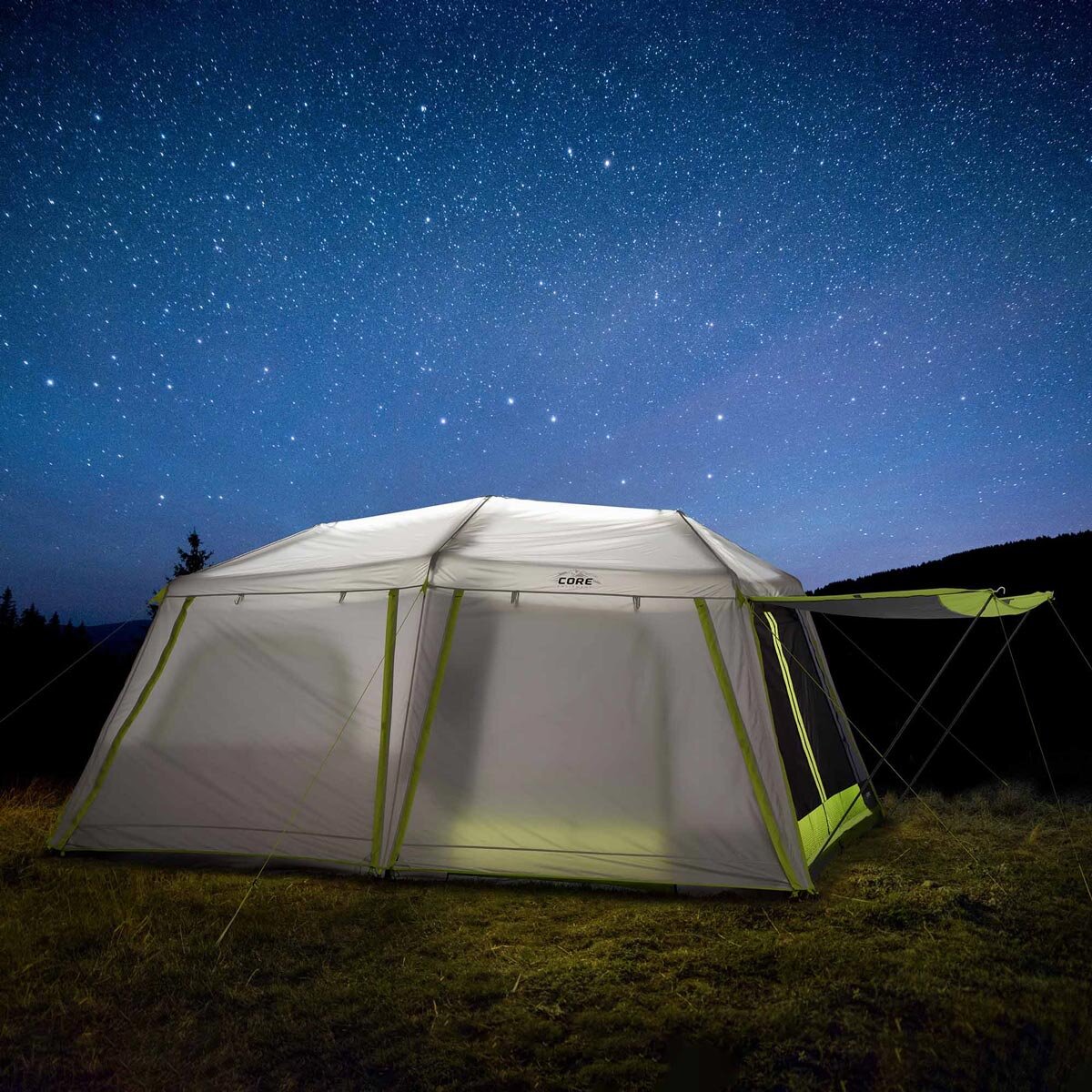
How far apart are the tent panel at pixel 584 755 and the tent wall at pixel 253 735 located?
469 millimetres

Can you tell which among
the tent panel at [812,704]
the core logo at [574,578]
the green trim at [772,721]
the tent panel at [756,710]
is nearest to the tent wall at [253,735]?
the core logo at [574,578]

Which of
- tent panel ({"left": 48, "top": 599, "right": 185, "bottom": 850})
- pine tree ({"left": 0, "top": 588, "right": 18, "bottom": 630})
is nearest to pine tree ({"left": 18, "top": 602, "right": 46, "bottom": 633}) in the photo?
pine tree ({"left": 0, "top": 588, "right": 18, "bottom": 630})

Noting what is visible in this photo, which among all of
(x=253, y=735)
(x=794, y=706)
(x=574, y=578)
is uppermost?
(x=574, y=578)

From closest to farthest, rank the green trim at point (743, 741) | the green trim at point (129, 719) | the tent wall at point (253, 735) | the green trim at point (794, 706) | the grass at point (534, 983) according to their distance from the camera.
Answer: the grass at point (534, 983)
the green trim at point (743, 741)
the tent wall at point (253, 735)
the green trim at point (129, 719)
the green trim at point (794, 706)

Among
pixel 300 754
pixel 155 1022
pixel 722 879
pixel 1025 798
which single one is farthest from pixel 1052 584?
pixel 155 1022

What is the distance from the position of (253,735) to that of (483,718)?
5.84 feet

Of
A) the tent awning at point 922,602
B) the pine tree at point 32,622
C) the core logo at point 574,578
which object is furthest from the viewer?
the pine tree at point 32,622

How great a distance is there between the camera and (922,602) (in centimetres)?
438

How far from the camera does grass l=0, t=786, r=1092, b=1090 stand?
8.61ft

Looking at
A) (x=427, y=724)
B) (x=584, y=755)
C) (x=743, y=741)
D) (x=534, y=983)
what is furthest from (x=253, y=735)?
(x=743, y=741)

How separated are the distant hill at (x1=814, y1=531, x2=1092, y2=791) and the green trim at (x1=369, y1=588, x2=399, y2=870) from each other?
561cm

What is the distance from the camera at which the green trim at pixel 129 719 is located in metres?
5.11

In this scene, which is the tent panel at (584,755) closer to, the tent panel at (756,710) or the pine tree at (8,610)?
the tent panel at (756,710)

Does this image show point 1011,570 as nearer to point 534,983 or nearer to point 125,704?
point 534,983
